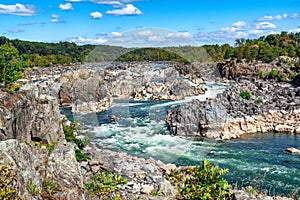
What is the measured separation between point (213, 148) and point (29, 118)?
12.8m

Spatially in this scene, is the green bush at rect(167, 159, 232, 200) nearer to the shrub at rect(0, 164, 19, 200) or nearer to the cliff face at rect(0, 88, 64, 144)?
the shrub at rect(0, 164, 19, 200)

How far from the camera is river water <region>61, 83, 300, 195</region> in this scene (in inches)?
650

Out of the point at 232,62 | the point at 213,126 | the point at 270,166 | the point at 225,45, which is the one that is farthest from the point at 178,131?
the point at 225,45

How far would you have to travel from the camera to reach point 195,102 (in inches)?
1012

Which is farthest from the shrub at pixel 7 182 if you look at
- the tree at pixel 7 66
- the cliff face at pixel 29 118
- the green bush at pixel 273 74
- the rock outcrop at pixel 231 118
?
the green bush at pixel 273 74

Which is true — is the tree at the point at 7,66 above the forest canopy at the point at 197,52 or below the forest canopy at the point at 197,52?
below

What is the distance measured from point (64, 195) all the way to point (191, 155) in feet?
40.6

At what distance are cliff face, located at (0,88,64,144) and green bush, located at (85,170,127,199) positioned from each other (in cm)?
246

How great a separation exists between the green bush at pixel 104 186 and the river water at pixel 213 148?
6696 millimetres

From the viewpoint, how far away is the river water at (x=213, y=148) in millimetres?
16500

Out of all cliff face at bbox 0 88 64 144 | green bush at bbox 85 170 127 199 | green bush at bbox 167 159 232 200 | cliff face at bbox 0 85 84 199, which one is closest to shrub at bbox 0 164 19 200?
cliff face at bbox 0 85 84 199

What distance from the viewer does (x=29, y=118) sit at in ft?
37.8

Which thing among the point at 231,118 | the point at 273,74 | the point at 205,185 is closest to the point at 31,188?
the point at 205,185

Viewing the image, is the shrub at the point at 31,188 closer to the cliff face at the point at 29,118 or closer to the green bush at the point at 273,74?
the cliff face at the point at 29,118
